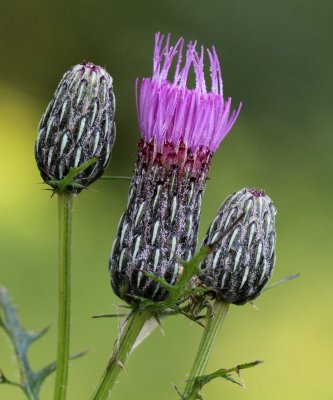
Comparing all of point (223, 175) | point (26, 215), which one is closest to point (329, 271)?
point (223, 175)

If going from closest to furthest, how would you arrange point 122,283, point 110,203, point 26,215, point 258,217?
point 122,283 → point 258,217 → point 26,215 → point 110,203

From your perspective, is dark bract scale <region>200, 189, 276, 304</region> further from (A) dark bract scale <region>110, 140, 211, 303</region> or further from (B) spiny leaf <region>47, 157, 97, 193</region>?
(B) spiny leaf <region>47, 157, 97, 193</region>

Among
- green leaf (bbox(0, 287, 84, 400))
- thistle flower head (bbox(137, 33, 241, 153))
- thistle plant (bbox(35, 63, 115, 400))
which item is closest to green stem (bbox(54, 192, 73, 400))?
thistle plant (bbox(35, 63, 115, 400))

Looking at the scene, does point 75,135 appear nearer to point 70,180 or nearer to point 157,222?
point 70,180

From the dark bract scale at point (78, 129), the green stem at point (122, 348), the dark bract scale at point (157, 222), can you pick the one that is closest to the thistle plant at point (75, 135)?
the dark bract scale at point (78, 129)

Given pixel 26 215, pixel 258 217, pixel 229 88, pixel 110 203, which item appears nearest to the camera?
pixel 258 217

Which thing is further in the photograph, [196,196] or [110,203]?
[110,203]

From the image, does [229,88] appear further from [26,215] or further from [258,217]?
[258,217]

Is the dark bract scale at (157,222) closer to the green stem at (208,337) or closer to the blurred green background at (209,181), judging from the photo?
the green stem at (208,337)

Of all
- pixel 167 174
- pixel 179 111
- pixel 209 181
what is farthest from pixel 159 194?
pixel 209 181
